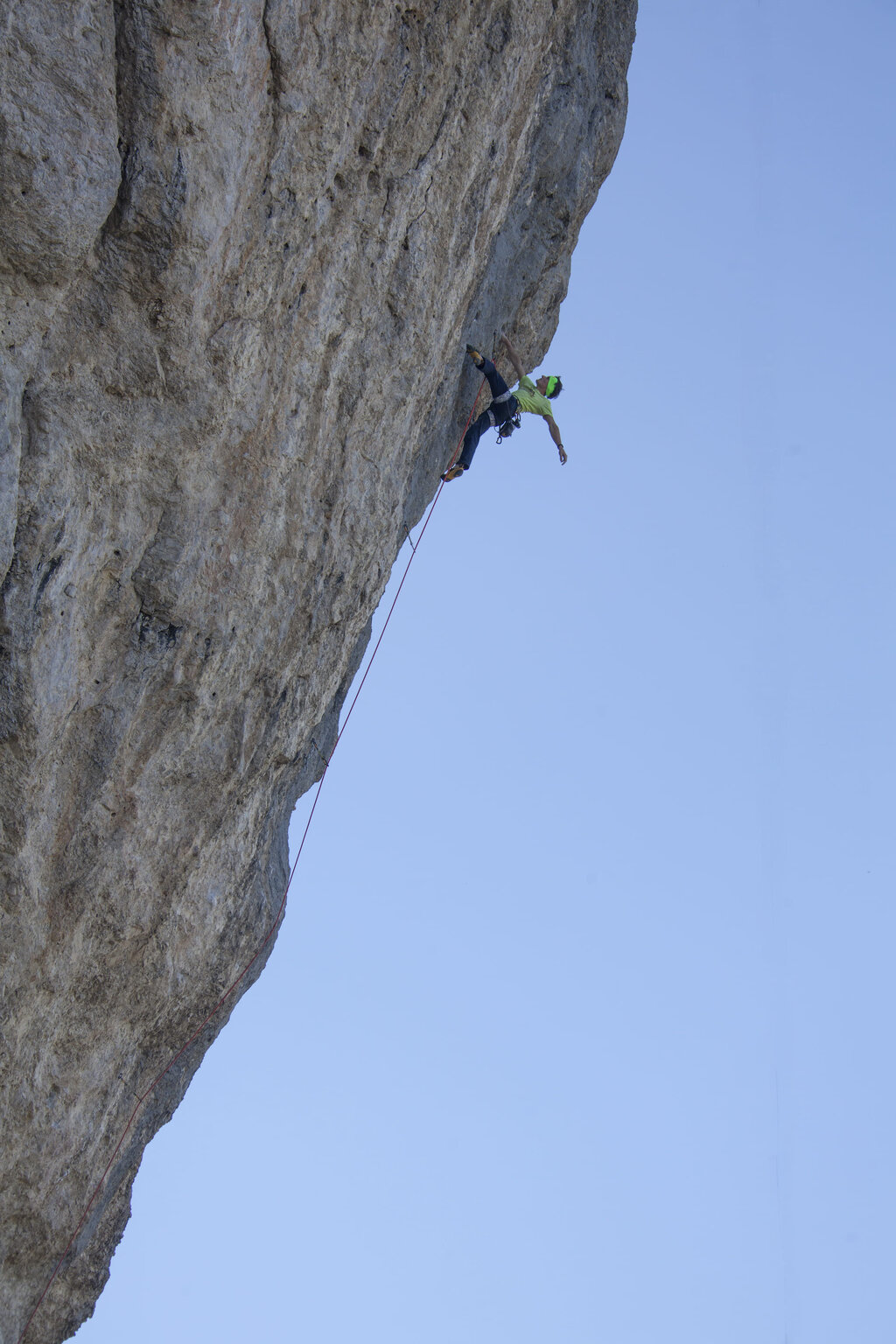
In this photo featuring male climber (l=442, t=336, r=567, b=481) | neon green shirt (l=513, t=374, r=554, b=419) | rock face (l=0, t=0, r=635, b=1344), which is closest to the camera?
rock face (l=0, t=0, r=635, b=1344)

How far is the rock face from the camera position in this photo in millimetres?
4824

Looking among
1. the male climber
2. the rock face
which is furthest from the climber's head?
the rock face

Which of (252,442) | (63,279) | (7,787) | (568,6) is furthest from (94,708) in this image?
(568,6)

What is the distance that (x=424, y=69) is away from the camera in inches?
249

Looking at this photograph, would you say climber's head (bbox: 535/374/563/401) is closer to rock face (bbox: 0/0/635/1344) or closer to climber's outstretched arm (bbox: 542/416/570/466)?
climber's outstretched arm (bbox: 542/416/570/466)

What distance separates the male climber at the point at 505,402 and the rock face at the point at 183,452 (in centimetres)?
55

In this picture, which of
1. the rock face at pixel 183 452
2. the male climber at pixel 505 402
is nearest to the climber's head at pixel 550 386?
the male climber at pixel 505 402

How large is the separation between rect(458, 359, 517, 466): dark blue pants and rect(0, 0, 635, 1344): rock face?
745 mm

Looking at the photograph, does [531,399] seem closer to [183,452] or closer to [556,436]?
[556,436]

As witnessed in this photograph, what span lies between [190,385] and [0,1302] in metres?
5.48

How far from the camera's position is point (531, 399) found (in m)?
A: 9.68

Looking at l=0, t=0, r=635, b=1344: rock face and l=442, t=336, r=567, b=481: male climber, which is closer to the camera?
l=0, t=0, r=635, b=1344: rock face

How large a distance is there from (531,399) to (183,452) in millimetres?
4748

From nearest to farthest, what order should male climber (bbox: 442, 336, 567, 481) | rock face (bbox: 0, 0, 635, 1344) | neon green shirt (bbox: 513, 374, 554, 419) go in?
rock face (bbox: 0, 0, 635, 1344) → male climber (bbox: 442, 336, 567, 481) → neon green shirt (bbox: 513, 374, 554, 419)
